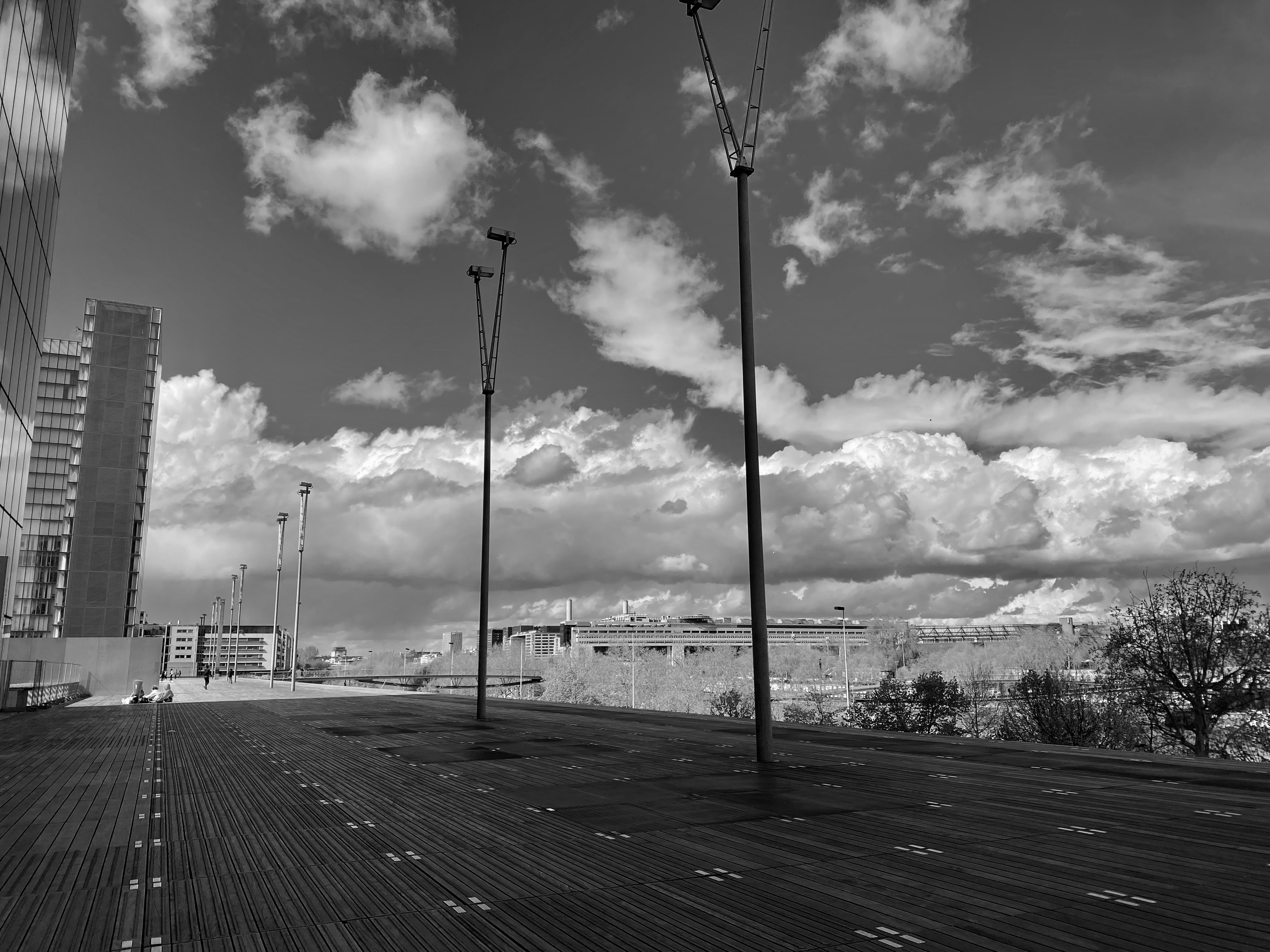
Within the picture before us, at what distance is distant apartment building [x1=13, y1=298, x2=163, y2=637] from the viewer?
7962 cm

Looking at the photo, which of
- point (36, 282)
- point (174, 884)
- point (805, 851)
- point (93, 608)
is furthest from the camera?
point (93, 608)

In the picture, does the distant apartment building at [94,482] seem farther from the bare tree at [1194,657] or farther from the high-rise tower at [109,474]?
the bare tree at [1194,657]

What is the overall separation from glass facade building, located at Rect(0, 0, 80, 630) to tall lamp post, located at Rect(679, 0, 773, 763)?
2020cm

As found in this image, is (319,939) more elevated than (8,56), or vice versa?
(8,56)

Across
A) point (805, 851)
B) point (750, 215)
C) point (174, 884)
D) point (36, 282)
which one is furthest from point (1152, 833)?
point (36, 282)

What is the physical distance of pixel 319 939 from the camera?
5254 mm

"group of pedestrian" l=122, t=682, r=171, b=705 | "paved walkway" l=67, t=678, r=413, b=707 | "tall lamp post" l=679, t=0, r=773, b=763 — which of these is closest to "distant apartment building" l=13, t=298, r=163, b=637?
"paved walkway" l=67, t=678, r=413, b=707

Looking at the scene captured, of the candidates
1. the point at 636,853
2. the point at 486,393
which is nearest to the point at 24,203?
the point at 486,393

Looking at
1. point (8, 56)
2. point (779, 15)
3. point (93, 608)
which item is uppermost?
point (8, 56)

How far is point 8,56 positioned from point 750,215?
72.4 feet

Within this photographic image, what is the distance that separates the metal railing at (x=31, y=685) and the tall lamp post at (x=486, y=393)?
57.8ft

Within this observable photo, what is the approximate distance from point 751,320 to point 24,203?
2531cm

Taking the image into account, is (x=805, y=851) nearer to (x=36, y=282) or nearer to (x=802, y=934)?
(x=802, y=934)

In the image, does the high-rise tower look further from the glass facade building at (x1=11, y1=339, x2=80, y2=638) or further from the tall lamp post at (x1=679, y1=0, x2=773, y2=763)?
the tall lamp post at (x1=679, y1=0, x2=773, y2=763)
